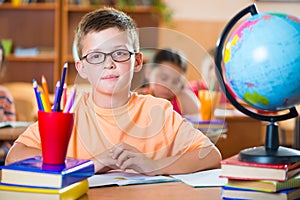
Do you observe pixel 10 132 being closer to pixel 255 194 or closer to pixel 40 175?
pixel 40 175

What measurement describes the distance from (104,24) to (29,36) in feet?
15.9

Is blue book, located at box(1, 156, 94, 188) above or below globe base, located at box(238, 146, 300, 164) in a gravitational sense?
below

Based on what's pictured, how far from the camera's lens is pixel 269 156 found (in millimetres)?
1475

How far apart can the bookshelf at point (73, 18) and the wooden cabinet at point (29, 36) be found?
0.16m

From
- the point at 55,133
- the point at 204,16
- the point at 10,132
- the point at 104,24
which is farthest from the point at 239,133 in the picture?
the point at 55,133

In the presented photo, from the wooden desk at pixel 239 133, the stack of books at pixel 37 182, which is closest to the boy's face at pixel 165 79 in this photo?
the wooden desk at pixel 239 133

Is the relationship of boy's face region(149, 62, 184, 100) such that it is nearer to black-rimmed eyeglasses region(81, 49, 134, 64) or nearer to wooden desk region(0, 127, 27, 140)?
wooden desk region(0, 127, 27, 140)

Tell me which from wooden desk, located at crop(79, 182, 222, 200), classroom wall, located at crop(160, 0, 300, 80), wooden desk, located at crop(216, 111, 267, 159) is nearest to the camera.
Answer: wooden desk, located at crop(79, 182, 222, 200)

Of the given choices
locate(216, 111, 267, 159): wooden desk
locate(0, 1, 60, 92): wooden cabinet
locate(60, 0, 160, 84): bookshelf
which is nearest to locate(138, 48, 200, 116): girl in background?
locate(216, 111, 267, 159): wooden desk

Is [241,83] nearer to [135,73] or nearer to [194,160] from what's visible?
[194,160]

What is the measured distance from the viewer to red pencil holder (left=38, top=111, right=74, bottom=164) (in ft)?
4.84

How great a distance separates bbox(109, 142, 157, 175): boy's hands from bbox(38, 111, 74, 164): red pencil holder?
30 cm

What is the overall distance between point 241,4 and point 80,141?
4811mm

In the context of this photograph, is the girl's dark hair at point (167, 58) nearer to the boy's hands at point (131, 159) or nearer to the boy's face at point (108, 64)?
the boy's face at point (108, 64)
